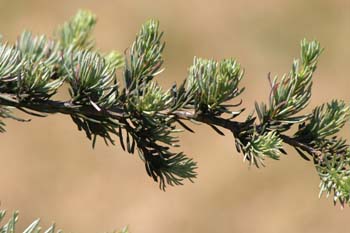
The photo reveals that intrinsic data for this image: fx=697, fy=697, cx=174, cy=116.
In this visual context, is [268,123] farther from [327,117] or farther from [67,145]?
[67,145]

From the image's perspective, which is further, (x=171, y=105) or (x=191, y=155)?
(x=191, y=155)

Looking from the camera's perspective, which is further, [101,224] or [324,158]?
[101,224]

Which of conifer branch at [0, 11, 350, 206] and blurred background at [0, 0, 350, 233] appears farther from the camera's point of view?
blurred background at [0, 0, 350, 233]

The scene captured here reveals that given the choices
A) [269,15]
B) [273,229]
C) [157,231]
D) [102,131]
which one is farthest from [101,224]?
[102,131]
